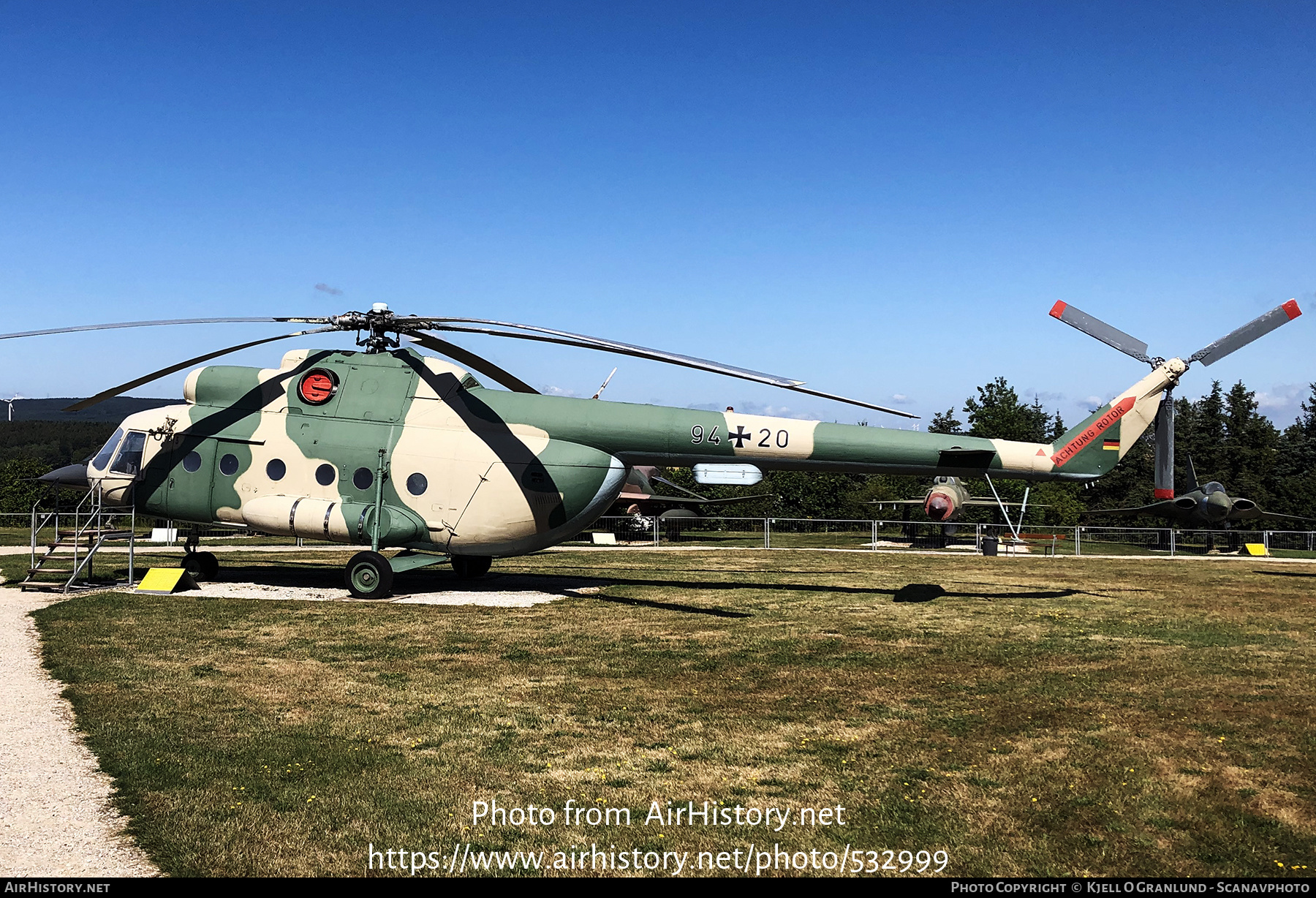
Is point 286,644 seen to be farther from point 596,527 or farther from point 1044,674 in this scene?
point 596,527

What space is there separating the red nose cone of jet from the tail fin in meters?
22.3

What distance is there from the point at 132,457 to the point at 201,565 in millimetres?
2976

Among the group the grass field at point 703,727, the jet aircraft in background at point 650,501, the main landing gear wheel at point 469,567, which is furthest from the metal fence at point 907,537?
the grass field at point 703,727

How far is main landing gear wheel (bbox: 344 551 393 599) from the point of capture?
1689cm

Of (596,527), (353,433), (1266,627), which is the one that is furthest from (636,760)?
(596,527)

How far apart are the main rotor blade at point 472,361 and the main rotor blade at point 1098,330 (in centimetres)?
1028

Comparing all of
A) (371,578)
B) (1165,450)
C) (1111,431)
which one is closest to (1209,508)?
(1165,450)

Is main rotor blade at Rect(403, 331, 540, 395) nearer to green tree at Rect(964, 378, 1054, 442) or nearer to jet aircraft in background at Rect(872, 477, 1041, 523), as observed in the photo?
jet aircraft in background at Rect(872, 477, 1041, 523)

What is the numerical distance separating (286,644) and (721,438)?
8.23m

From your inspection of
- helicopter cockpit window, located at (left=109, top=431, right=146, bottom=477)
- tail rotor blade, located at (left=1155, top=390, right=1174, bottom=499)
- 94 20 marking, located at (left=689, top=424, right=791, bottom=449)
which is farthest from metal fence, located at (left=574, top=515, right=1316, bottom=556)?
helicopter cockpit window, located at (left=109, top=431, right=146, bottom=477)

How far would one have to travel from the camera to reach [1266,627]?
15273 millimetres

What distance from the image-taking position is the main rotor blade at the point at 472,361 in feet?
56.4

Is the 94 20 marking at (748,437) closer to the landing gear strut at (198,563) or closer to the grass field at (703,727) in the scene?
the grass field at (703,727)

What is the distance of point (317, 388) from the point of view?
58.0 ft
